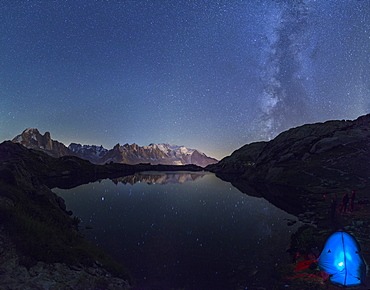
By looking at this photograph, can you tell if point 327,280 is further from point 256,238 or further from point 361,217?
point 361,217

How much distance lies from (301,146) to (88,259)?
10758cm

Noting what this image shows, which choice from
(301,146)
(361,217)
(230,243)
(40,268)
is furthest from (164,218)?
(301,146)

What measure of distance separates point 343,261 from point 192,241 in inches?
452

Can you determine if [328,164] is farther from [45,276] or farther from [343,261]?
[45,276]

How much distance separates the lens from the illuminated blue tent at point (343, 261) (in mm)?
11242

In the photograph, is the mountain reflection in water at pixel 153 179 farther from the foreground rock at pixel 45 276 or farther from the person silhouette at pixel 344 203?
the foreground rock at pixel 45 276

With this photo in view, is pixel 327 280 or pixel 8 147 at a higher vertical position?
pixel 8 147

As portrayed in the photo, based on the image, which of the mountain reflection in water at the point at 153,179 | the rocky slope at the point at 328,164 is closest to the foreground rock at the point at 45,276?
the rocky slope at the point at 328,164

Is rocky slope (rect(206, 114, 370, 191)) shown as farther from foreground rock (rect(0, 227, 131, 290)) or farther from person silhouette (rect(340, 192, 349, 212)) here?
foreground rock (rect(0, 227, 131, 290))

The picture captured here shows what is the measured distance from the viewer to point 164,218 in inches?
1043

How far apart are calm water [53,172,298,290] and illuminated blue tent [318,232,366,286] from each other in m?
3.35

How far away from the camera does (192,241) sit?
61.1ft

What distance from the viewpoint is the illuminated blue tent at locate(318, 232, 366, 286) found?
11.2 metres

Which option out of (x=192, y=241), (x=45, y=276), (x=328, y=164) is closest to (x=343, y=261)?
(x=192, y=241)
